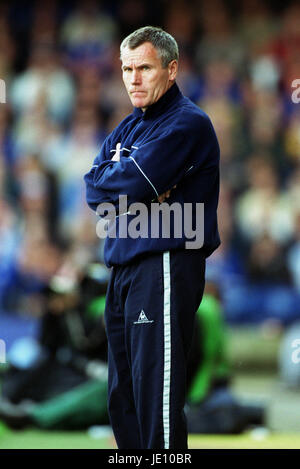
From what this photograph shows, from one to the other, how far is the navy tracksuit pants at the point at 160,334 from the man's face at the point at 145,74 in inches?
23.5

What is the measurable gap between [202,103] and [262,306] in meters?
2.55

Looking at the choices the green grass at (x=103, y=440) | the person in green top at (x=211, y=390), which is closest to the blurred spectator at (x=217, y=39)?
the person in green top at (x=211, y=390)

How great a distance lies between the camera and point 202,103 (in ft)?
32.9

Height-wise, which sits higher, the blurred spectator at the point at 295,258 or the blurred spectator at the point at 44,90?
the blurred spectator at the point at 44,90

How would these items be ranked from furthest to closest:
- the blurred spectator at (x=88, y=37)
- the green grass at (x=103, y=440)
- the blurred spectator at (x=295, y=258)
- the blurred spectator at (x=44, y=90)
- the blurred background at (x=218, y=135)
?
the blurred spectator at (x=88, y=37) < the blurred spectator at (x=44, y=90) < the blurred spectator at (x=295, y=258) < the blurred background at (x=218, y=135) < the green grass at (x=103, y=440)

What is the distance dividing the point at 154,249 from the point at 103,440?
2.70 metres

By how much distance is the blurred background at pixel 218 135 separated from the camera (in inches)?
342

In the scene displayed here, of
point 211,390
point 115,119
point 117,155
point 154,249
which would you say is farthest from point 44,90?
point 154,249

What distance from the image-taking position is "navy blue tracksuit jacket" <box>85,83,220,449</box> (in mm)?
3162

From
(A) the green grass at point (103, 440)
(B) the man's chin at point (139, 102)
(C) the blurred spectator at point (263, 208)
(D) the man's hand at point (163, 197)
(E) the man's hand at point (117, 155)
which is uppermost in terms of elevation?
(C) the blurred spectator at point (263, 208)

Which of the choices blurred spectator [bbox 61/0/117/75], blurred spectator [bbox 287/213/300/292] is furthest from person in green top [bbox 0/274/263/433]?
blurred spectator [bbox 61/0/117/75]

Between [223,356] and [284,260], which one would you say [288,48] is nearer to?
[284,260]

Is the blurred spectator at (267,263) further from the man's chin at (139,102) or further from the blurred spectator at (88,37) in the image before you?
the man's chin at (139,102)
